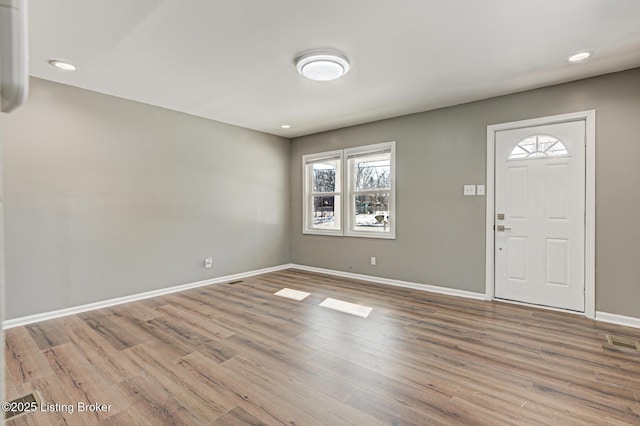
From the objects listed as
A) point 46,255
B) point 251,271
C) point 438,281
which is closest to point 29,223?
point 46,255

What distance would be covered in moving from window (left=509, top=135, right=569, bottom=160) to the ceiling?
0.60m

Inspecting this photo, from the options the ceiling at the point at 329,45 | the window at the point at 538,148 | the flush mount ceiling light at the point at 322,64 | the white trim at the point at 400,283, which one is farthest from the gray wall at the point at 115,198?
the window at the point at 538,148

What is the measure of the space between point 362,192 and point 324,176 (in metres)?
0.88

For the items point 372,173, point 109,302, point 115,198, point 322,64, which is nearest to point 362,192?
point 372,173

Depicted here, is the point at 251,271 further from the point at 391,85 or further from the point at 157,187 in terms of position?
the point at 391,85

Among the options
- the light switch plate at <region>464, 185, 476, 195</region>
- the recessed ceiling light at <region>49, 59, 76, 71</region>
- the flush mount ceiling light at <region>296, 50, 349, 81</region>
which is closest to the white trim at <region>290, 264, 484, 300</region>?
the light switch plate at <region>464, 185, 476, 195</region>

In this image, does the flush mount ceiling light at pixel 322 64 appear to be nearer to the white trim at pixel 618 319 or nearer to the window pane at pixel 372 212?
the window pane at pixel 372 212

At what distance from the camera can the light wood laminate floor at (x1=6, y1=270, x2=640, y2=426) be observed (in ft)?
6.15

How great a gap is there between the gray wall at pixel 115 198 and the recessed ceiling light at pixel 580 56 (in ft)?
13.9

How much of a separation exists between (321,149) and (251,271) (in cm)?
241

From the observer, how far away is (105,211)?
377 cm

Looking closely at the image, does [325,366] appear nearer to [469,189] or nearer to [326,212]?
[469,189]

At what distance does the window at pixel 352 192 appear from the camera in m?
4.93

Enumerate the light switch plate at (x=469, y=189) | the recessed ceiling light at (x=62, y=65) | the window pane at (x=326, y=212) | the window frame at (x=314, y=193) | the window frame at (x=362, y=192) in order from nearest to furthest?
1. the recessed ceiling light at (x=62, y=65)
2. the light switch plate at (x=469, y=189)
3. the window frame at (x=362, y=192)
4. the window frame at (x=314, y=193)
5. the window pane at (x=326, y=212)
